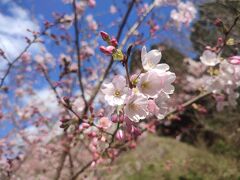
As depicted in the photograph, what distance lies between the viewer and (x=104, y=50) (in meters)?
1.51

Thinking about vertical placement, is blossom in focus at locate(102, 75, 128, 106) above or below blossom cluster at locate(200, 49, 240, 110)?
below

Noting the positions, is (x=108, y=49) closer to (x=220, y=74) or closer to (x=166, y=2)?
(x=220, y=74)

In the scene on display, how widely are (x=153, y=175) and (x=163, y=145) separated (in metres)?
Answer: 2.99

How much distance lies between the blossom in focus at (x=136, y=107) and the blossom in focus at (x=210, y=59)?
1348 millimetres

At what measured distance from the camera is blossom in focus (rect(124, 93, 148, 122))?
1.50 m

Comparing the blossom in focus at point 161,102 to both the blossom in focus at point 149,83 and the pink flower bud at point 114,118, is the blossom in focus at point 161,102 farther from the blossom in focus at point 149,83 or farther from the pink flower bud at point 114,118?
the pink flower bud at point 114,118

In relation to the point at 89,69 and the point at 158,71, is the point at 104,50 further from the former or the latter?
the point at 89,69

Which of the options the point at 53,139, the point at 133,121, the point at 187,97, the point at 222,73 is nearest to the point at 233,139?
the point at 187,97

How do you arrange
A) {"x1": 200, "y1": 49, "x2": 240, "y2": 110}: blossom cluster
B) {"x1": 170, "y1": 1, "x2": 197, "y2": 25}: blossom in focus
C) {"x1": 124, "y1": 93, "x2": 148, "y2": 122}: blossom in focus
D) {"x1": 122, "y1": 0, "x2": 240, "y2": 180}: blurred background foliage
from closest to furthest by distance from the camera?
{"x1": 124, "y1": 93, "x2": 148, "y2": 122}: blossom in focus → {"x1": 200, "y1": 49, "x2": 240, "y2": 110}: blossom cluster → {"x1": 170, "y1": 1, "x2": 197, "y2": 25}: blossom in focus → {"x1": 122, "y1": 0, "x2": 240, "y2": 180}: blurred background foliage

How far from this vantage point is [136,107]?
152 centimetres

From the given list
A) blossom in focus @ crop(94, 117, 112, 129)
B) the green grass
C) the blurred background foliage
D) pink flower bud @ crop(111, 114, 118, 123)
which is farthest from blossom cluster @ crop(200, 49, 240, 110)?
the green grass

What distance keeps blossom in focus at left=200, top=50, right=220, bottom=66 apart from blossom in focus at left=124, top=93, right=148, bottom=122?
4.42 ft

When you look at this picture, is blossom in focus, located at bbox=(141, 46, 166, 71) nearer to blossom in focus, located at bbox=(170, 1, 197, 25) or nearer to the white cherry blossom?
the white cherry blossom

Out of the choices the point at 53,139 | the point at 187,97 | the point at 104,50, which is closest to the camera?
the point at 104,50
